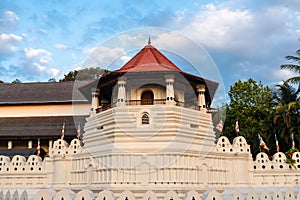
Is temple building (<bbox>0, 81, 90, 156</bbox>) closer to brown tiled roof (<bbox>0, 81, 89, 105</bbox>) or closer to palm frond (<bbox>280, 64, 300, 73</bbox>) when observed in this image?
brown tiled roof (<bbox>0, 81, 89, 105</bbox>)

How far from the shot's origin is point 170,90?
17000 millimetres

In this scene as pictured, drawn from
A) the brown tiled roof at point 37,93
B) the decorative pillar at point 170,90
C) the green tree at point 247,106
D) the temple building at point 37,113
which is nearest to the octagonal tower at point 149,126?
the decorative pillar at point 170,90

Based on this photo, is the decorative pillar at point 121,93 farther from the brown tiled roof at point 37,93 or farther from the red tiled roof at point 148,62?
the brown tiled roof at point 37,93

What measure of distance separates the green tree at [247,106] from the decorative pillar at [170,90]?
689 inches

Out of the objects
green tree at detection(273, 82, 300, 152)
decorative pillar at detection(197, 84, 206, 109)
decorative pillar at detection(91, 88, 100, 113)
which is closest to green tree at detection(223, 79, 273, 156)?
green tree at detection(273, 82, 300, 152)

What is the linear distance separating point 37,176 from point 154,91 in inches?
316

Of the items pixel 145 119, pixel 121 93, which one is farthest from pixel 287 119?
pixel 121 93

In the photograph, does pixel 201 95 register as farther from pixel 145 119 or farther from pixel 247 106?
pixel 247 106

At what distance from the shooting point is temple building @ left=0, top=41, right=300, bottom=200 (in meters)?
15.4

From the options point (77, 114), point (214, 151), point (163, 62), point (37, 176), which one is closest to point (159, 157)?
point (214, 151)

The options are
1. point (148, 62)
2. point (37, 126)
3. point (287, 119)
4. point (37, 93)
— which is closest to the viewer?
point (148, 62)

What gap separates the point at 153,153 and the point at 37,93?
20798 mm

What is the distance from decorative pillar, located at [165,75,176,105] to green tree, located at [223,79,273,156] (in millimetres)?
17503

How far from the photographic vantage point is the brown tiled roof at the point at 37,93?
31.1 meters
